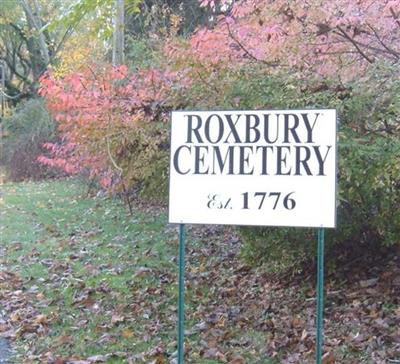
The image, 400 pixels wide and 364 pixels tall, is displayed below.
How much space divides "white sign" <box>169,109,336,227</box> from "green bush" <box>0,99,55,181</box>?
2274cm

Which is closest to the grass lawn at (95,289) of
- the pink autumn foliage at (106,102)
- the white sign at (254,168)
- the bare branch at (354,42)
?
the pink autumn foliage at (106,102)

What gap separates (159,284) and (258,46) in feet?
11.0

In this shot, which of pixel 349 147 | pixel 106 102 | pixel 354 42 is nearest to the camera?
pixel 349 147

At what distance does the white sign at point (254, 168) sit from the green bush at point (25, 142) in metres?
22.7

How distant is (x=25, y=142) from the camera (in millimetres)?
28469

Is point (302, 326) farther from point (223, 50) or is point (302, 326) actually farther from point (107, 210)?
point (107, 210)

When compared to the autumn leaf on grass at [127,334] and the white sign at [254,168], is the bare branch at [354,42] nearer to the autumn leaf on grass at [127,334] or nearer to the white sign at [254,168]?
the white sign at [254,168]

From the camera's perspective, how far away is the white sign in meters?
4.38

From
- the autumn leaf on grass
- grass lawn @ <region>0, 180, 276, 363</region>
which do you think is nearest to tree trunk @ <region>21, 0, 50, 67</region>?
grass lawn @ <region>0, 180, 276, 363</region>

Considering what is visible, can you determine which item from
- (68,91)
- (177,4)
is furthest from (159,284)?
(177,4)

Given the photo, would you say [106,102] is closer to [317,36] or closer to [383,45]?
[317,36]

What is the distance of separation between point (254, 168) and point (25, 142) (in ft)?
82.6

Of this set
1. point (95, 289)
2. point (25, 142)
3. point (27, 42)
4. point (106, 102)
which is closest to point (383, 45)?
point (106, 102)

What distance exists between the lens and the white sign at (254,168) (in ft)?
14.4
